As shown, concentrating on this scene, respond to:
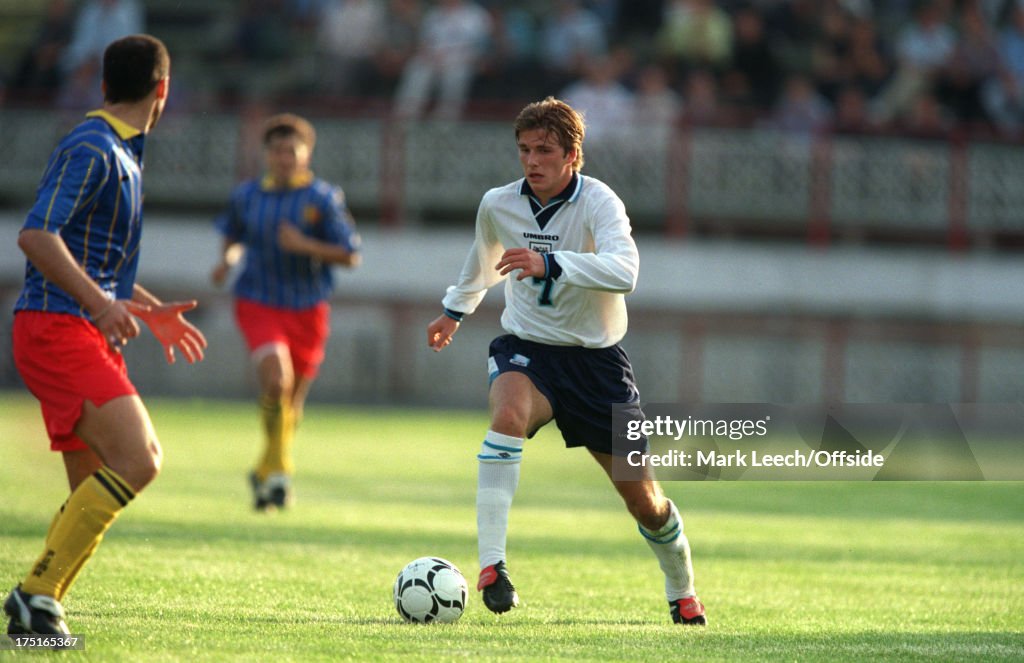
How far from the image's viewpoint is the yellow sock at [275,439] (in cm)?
1099

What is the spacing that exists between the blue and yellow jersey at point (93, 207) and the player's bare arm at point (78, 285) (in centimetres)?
7

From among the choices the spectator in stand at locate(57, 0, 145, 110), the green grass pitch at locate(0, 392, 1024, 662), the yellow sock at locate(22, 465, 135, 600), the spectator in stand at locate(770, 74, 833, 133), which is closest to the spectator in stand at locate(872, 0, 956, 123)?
the spectator in stand at locate(770, 74, 833, 133)

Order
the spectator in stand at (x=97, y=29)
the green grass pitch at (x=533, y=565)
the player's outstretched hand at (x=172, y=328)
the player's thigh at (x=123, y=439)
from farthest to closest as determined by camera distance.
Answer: the spectator in stand at (x=97, y=29) < the green grass pitch at (x=533, y=565) < the player's outstretched hand at (x=172, y=328) < the player's thigh at (x=123, y=439)

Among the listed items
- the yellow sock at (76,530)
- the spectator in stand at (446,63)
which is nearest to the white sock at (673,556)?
the yellow sock at (76,530)

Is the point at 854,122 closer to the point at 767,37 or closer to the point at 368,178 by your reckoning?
the point at 767,37

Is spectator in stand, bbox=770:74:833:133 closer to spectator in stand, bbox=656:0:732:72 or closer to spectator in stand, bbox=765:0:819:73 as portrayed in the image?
spectator in stand, bbox=765:0:819:73

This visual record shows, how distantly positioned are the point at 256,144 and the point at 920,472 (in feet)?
38.5

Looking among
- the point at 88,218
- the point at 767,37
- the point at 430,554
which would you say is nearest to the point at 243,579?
the point at 430,554

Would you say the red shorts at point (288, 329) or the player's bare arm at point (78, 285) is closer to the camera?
the player's bare arm at point (78, 285)

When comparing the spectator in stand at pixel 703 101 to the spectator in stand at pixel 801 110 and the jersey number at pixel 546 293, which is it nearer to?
the spectator in stand at pixel 801 110

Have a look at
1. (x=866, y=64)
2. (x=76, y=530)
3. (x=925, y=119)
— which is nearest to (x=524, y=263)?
(x=76, y=530)

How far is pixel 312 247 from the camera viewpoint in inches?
445

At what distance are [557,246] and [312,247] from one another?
480cm

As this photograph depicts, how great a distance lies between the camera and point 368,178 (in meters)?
23.0
